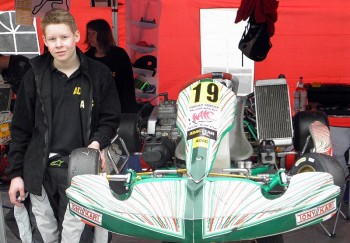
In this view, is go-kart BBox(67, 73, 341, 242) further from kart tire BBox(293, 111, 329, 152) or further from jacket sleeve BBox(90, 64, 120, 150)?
kart tire BBox(293, 111, 329, 152)

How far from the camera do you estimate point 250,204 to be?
6.95ft

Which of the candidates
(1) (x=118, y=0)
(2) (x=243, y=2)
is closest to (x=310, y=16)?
(2) (x=243, y=2)

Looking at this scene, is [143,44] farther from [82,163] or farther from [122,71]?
[82,163]

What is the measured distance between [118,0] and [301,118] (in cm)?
337

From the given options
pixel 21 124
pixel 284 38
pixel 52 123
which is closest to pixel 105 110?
pixel 52 123

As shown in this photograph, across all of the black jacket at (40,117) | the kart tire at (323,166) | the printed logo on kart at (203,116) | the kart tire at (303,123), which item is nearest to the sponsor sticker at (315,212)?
the kart tire at (323,166)

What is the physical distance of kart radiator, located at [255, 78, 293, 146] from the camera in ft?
13.3

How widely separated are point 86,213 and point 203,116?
82 centimetres

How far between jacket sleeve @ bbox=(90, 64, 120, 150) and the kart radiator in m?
1.60

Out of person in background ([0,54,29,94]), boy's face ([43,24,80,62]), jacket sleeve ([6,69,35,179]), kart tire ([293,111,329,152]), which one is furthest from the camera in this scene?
person in background ([0,54,29,94])

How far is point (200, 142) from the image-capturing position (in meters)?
2.57

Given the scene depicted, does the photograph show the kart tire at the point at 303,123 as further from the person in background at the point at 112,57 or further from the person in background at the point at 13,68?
the person in background at the point at 13,68

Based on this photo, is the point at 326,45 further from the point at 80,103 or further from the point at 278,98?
the point at 80,103

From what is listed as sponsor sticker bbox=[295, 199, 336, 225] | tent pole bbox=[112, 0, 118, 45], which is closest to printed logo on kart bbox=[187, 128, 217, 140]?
sponsor sticker bbox=[295, 199, 336, 225]
